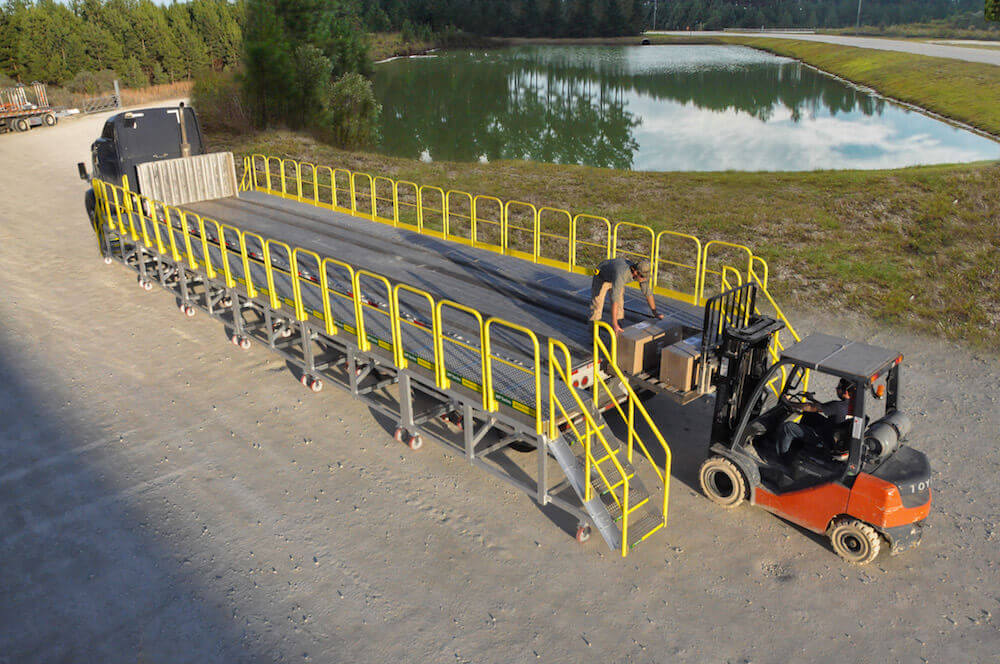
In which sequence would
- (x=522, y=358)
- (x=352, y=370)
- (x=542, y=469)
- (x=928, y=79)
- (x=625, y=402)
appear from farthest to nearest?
1. (x=928, y=79)
2. (x=352, y=370)
3. (x=625, y=402)
4. (x=522, y=358)
5. (x=542, y=469)

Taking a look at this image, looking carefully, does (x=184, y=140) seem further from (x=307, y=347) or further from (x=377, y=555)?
(x=377, y=555)

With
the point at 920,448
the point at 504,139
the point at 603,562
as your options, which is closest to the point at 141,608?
the point at 603,562

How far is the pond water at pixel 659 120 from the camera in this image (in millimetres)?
33312

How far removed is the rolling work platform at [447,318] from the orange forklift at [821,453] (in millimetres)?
647

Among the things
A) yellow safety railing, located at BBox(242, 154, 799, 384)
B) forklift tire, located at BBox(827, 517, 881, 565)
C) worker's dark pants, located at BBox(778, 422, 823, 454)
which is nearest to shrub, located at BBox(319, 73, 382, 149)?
yellow safety railing, located at BBox(242, 154, 799, 384)

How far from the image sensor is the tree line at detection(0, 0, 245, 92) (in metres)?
56.2

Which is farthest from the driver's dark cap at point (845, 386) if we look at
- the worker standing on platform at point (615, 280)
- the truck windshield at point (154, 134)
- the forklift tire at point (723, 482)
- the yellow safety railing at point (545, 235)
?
the truck windshield at point (154, 134)

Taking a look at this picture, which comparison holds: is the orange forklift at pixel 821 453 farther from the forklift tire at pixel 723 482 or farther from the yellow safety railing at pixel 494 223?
the yellow safety railing at pixel 494 223

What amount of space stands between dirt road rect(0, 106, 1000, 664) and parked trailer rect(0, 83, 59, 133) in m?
35.7

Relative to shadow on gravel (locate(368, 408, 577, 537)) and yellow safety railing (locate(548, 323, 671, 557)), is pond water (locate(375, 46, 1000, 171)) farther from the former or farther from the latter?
yellow safety railing (locate(548, 323, 671, 557))

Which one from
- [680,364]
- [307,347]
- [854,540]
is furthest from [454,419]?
[854,540]

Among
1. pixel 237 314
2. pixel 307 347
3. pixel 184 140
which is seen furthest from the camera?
pixel 184 140

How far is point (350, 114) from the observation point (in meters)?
39.0

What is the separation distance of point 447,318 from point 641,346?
3148mm
